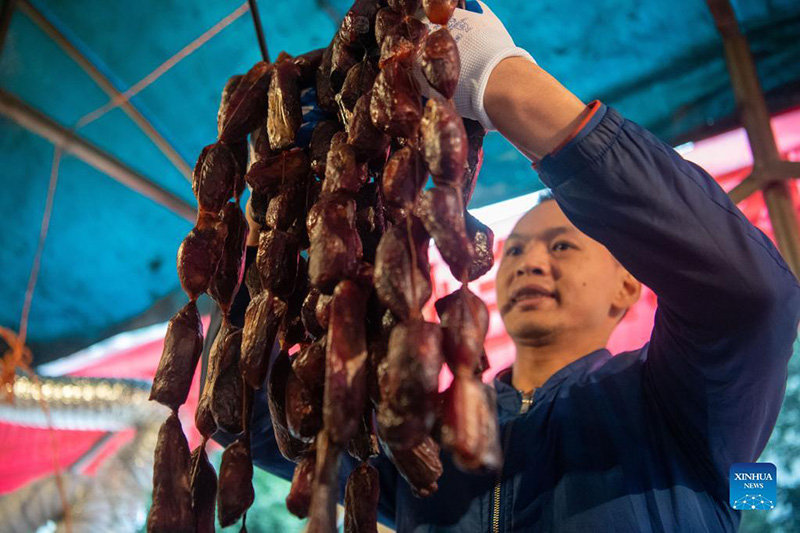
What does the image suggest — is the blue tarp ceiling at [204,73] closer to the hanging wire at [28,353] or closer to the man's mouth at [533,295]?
the hanging wire at [28,353]

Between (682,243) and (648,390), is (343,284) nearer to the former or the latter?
(682,243)

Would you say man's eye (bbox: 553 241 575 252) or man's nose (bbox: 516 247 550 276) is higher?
man's eye (bbox: 553 241 575 252)

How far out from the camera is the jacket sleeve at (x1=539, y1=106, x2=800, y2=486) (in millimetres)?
687

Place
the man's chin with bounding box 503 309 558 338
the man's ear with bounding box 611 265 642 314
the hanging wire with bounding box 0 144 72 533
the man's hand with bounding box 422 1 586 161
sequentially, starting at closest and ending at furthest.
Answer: the man's hand with bounding box 422 1 586 161 < the man's chin with bounding box 503 309 558 338 < the man's ear with bounding box 611 265 642 314 < the hanging wire with bounding box 0 144 72 533

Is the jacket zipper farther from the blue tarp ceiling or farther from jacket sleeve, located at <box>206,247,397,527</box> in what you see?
the blue tarp ceiling

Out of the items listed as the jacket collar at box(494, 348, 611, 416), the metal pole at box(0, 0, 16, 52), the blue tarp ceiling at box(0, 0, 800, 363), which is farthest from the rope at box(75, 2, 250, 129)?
the jacket collar at box(494, 348, 611, 416)

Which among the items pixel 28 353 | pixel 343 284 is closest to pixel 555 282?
pixel 343 284

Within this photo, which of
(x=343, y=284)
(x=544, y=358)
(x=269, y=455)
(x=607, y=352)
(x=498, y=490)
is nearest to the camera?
(x=343, y=284)

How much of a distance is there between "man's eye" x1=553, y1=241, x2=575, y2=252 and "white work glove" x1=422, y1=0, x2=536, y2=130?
0.84 metres

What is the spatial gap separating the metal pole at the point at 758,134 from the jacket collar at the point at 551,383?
1.91 ft

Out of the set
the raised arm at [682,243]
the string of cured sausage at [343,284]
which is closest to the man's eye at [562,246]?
the raised arm at [682,243]

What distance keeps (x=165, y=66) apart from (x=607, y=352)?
1.48m

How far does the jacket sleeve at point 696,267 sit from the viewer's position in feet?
2.25

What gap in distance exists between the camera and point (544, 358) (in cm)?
142
